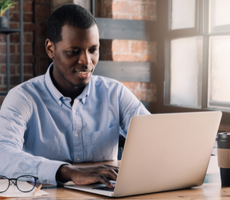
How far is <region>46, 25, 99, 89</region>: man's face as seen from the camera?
61.6 inches

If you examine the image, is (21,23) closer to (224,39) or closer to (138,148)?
(224,39)

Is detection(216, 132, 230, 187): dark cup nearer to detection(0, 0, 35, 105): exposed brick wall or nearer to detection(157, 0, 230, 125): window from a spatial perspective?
detection(157, 0, 230, 125): window

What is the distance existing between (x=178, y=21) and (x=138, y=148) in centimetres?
230

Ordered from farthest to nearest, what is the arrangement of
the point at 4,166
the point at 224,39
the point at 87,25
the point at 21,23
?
the point at 21,23 < the point at 224,39 < the point at 87,25 < the point at 4,166

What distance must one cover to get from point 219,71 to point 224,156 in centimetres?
152

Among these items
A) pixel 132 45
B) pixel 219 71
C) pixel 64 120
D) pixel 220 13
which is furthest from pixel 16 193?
pixel 132 45

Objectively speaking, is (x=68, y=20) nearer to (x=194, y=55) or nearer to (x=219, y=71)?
(x=219, y=71)

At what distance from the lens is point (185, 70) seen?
3.01 metres

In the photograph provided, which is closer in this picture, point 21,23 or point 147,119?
point 147,119

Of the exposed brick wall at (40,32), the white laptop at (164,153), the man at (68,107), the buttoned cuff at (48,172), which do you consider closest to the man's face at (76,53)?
the man at (68,107)

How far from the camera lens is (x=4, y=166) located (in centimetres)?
131

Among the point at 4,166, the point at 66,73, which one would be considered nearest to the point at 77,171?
the point at 4,166

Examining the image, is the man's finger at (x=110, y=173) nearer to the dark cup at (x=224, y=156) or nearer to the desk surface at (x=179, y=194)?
the desk surface at (x=179, y=194)

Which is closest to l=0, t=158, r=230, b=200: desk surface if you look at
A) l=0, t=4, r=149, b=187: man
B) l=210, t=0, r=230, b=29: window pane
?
l=0, t=4, r=149, b=187: man
